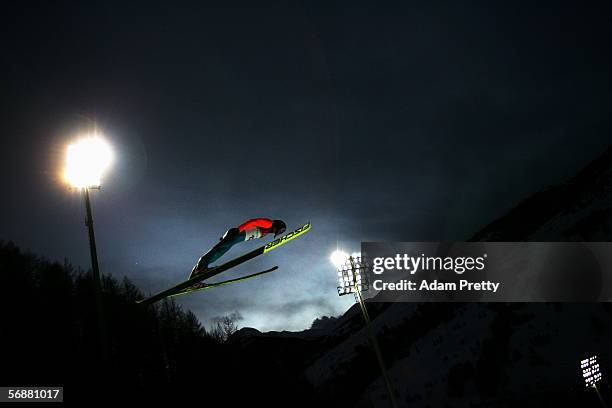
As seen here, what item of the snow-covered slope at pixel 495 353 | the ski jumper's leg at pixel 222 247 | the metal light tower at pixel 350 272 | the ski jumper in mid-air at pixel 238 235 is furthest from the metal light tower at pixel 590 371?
the ski jumper's leg at pixel 222 247

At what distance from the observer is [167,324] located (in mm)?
44750

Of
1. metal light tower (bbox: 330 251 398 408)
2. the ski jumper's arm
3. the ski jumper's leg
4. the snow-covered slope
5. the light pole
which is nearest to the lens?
the light pole

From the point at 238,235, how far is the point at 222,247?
0.59 meters

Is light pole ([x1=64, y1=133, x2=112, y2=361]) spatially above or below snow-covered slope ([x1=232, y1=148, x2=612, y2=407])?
above

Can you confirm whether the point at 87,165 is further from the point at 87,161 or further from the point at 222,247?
the point at 222,247

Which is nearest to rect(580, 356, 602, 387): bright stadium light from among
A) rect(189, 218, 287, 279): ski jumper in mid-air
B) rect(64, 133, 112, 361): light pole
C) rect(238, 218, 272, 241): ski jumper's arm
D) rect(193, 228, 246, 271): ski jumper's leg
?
rect(189, 218, 287, 279): ski jumper in mid-air

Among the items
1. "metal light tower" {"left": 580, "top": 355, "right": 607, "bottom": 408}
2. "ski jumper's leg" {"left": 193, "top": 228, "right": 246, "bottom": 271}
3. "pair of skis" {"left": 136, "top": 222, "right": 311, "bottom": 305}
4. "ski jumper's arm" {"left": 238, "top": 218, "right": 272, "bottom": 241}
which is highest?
"ski jumper's arm" {"left": 238, "top": 218, "right": 272, "bottom": 241}

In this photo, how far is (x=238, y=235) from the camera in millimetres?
10250

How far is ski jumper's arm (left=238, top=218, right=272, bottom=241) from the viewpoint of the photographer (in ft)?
34.3

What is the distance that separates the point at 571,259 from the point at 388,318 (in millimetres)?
44504

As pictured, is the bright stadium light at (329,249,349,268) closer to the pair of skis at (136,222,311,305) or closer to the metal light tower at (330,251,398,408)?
the metal light tower at (330,251,398,408)

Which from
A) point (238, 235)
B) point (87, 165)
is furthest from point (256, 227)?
point (87, 165)

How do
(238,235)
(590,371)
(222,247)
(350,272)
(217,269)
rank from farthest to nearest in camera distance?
1. (350,272)
2. (590,371)
3. (238,235)
4. (222,247)
5. (217,269)

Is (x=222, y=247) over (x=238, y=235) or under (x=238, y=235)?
under
